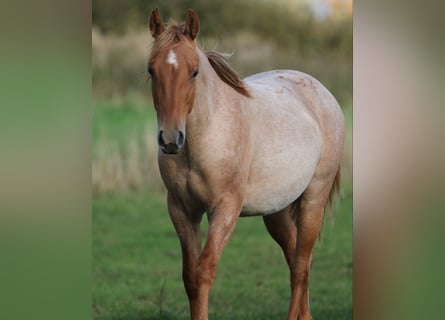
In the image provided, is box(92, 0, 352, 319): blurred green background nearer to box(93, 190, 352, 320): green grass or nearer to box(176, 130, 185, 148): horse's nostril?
box(93, 190, 352, 320): green grass

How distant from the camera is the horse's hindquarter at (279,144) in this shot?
4.37 meters

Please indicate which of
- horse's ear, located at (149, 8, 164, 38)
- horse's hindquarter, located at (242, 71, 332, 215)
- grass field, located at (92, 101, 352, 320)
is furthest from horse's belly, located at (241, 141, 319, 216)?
horse's ear, located at (149, 8, 164, 38)

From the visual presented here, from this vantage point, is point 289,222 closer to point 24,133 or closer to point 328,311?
point 328,311

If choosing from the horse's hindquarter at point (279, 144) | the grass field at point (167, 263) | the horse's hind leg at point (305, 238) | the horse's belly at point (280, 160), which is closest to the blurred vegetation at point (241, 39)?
the grass field at point (167, 263)

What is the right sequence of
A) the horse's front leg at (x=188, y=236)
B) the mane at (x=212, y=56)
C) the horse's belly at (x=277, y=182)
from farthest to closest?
the horse's belly at (x=277, y=182), the horse's front leg at (x=188, y=236), the mane at (x=212, y=56)

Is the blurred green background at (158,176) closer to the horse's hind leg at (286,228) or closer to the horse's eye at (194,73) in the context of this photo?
the horse's hind leg at (286,228)

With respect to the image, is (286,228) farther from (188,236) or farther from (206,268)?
(206,268)

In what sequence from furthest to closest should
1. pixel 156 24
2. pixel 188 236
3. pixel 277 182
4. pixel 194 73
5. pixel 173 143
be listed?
pixel 277 182 < pixel 188 236 < pixel 156 24 < pixel 194 73 < pixel 173 143

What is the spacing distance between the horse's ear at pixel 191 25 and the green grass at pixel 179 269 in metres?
1.27

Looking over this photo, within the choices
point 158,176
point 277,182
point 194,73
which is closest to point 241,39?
point 158,176

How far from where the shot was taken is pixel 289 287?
200 inches

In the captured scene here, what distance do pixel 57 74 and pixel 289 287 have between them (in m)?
1.76

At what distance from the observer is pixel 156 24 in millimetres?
4109

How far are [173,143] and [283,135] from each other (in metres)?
0.80
